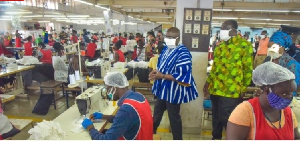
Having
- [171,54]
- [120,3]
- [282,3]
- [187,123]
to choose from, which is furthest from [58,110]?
[282,3]

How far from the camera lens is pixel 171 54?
2961mm

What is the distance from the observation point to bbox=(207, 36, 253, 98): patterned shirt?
2854 mm

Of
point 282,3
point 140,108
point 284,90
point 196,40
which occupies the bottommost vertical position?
point 140,108

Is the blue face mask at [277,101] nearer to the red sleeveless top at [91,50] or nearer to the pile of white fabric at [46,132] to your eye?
the pile of white fabric at [46,132]

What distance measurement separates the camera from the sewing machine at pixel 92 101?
2.71 m

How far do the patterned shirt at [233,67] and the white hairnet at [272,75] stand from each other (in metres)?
1.34

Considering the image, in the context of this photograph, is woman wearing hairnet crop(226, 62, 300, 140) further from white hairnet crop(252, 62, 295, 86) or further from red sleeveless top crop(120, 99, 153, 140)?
red sleeveless top crop(120, 99, 153, 140)

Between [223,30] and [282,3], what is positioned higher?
[282,3]

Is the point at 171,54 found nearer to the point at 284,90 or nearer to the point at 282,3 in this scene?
the point at 284,90

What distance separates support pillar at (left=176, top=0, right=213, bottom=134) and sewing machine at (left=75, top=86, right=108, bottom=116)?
1.59 m

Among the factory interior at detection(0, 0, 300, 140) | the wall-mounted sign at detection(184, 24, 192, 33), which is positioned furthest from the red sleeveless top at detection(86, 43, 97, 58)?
the wall-mounted sign at detection(184, 24, 192, 33)

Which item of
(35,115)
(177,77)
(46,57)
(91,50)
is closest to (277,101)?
(177,77)

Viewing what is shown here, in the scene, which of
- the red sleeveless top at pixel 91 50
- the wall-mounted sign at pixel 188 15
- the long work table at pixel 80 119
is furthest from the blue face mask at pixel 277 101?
the red sleeveless top at pixel 91 50

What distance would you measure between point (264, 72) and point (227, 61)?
1.42 m
